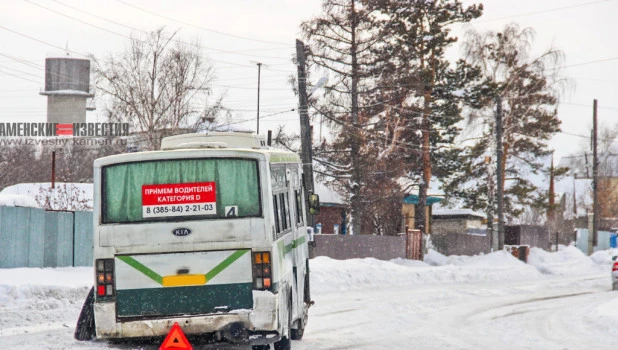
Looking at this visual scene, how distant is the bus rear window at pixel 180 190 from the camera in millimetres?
10406

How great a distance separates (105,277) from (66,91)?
8973cm

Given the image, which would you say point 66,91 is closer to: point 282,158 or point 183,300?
point 282,158

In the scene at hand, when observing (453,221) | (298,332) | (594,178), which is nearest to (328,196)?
(594,178)

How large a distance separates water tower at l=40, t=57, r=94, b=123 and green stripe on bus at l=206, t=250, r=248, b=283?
87574 mm

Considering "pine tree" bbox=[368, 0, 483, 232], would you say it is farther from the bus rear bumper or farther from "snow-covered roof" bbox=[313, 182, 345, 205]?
A: the bus rear bumper

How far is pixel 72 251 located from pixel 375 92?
20312mm

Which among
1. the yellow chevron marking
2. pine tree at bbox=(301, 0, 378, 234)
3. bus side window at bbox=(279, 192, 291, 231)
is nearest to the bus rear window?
the yellow chevron marking

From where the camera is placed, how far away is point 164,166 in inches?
414

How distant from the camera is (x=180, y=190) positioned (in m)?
10.5

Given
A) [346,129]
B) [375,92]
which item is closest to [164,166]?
[346,129]

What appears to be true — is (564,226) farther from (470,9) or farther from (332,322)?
(332,322)

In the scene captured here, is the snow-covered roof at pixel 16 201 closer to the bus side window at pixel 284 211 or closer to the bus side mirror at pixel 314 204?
the bus side mirror at pixel 314 204

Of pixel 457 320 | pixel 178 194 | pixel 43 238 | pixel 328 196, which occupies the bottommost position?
pixel 457 320

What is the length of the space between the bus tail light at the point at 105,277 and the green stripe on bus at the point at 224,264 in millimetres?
1127
